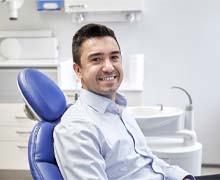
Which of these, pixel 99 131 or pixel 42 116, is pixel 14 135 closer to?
pixel 42 116

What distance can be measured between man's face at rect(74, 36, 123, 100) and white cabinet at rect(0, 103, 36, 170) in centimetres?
128

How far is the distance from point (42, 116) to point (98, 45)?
1.17ft

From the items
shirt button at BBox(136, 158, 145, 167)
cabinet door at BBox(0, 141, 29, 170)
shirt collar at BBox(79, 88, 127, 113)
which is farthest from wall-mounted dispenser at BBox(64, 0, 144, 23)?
shirt button at BBox(136, 158, 145, 167)

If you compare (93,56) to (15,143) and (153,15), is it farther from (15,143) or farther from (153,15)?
(153,15)

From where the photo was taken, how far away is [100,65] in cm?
107

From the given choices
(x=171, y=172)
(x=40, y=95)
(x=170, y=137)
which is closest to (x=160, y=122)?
(x=170, y=137)

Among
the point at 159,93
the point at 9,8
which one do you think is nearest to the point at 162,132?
the point at 159,93

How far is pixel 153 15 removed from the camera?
263 centimetres

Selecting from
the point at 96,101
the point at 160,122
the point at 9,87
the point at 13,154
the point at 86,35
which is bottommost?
the point at 13,154

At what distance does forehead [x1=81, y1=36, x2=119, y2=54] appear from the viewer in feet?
3.48

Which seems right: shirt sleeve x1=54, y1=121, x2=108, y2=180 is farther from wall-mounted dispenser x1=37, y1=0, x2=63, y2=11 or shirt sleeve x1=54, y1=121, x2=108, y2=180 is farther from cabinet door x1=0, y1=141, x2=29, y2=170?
wall-mounted dispenser x1=37, y1=0, x2=63, y2=11

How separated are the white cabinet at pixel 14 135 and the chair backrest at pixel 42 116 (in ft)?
3.72

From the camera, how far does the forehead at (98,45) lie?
1061 millimetres

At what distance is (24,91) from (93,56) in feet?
0.95
